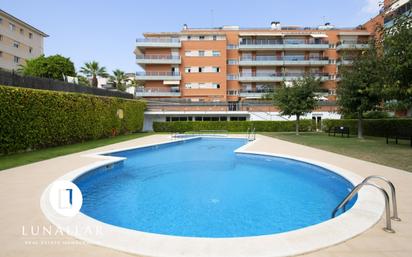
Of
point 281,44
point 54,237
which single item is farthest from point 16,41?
point 54,237

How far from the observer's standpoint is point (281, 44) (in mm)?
Result: 43656

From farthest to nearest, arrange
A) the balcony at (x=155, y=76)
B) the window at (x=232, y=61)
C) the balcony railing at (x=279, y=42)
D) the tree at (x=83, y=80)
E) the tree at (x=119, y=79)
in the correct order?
the tree at (x=119, y=79) < the window at (x=232, y=61) < the balcony railing at (x=279, y=42) < the balcony at (x=155, y=76) < the tree at (x=83, y=80)

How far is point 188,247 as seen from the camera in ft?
10.4

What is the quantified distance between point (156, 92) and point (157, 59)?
604cm

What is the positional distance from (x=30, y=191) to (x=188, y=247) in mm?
4733

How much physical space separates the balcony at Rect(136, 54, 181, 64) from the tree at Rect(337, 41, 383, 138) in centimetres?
2918

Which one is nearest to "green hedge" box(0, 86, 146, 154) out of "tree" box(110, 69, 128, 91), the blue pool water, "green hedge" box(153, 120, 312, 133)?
the blue pool water

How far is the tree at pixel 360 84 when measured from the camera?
18.4 m

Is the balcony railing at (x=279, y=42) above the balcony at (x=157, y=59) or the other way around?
above

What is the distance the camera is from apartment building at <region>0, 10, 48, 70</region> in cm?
3806

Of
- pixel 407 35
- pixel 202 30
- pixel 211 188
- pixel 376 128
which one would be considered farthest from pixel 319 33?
pixel 211 188

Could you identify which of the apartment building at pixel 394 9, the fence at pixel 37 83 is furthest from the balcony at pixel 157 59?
the apartment building at pixel 394 9

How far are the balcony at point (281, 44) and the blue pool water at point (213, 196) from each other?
36.8 metres

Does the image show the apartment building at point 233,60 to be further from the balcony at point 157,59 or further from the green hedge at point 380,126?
the green hedge at point 380,126
